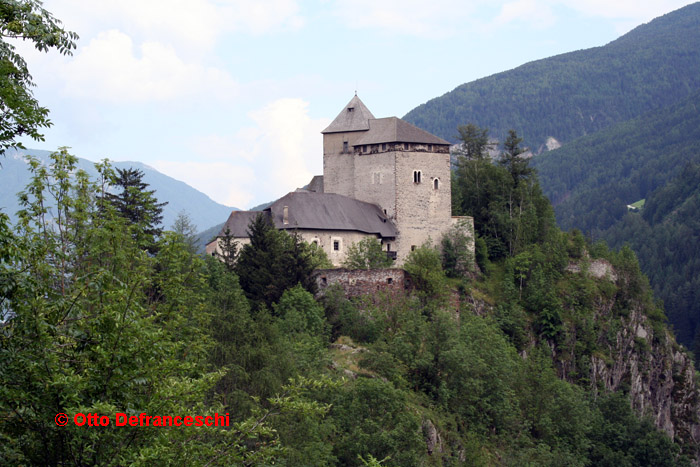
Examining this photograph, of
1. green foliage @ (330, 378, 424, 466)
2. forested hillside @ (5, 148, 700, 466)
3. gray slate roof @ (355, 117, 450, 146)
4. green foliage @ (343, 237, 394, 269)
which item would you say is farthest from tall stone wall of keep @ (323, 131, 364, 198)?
green foliage @ (330, 378, 424, 466)

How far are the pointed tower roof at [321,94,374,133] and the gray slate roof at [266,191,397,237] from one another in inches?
262

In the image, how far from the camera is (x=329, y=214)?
52.6 m

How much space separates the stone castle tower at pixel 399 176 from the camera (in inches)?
2169

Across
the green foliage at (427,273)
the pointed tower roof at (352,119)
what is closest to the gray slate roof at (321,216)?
the green foliage at (427,273)

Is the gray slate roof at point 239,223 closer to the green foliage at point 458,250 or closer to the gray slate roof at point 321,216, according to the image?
the gray slate roof at point 321,216

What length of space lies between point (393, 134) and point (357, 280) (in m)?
12.5

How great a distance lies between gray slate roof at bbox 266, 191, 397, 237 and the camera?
51.2m

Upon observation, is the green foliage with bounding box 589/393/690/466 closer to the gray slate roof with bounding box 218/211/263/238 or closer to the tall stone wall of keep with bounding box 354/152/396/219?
the tall stone wall of keep with bounding box 354/152/396/219

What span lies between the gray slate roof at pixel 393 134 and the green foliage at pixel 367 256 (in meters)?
8.03

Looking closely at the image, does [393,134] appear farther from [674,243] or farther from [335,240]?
[674,243]

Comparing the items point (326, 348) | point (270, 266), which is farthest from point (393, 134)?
point (326, 348)

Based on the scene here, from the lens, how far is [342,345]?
140 feet

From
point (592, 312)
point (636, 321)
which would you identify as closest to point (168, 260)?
point (592, 312)

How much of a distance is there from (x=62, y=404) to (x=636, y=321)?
54.5m
